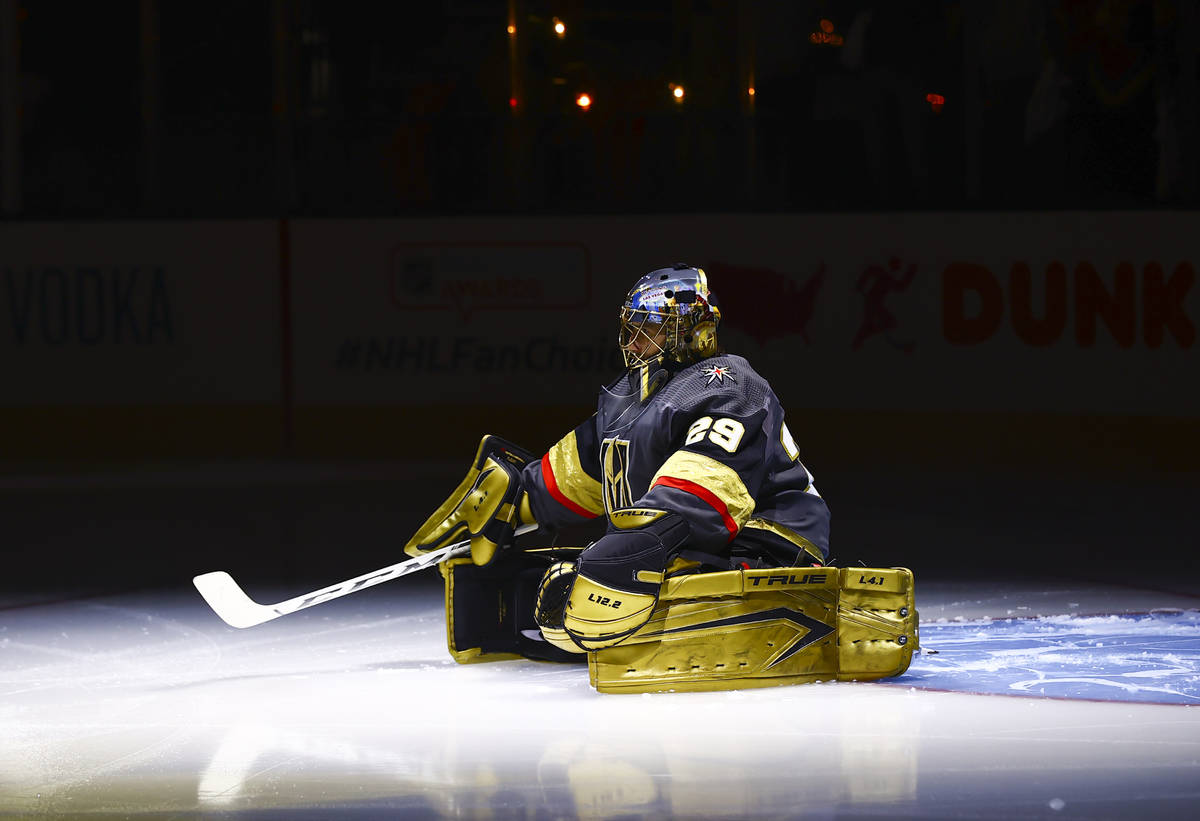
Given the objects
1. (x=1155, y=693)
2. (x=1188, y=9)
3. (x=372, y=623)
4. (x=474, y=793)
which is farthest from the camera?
(x=1188, y=9)

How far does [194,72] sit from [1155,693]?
8597mm

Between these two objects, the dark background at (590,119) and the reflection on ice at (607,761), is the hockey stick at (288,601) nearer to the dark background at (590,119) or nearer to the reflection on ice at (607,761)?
the reflection on ice at (607,761)

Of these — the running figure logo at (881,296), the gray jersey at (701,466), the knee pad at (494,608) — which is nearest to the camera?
the gray jersey at (701,466)

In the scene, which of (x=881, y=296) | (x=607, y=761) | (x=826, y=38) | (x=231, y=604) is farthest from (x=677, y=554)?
(x=826, y=38)

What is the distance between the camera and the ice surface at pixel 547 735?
12.3ft

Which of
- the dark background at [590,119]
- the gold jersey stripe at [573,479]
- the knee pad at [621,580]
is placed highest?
the dark background at [590,119]

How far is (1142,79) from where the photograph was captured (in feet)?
35.1

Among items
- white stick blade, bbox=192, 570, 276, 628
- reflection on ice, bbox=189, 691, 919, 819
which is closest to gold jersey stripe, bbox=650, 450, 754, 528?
reflection on ice, bbox=189, 691, 919, 819

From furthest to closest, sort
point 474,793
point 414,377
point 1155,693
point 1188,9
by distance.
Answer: point 414,377 → point 1188,9 → point 1155,693 → point 474,793

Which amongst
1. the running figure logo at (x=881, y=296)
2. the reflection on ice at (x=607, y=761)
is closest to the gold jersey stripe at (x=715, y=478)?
the reflection on ice at (x=607, y=761)

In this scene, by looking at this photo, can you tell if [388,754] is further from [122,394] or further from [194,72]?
[194,72]

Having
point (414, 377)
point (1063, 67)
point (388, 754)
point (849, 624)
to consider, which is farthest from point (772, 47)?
point (388, 754)

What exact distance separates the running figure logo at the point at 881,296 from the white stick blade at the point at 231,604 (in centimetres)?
585

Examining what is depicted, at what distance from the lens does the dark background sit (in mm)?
10562
